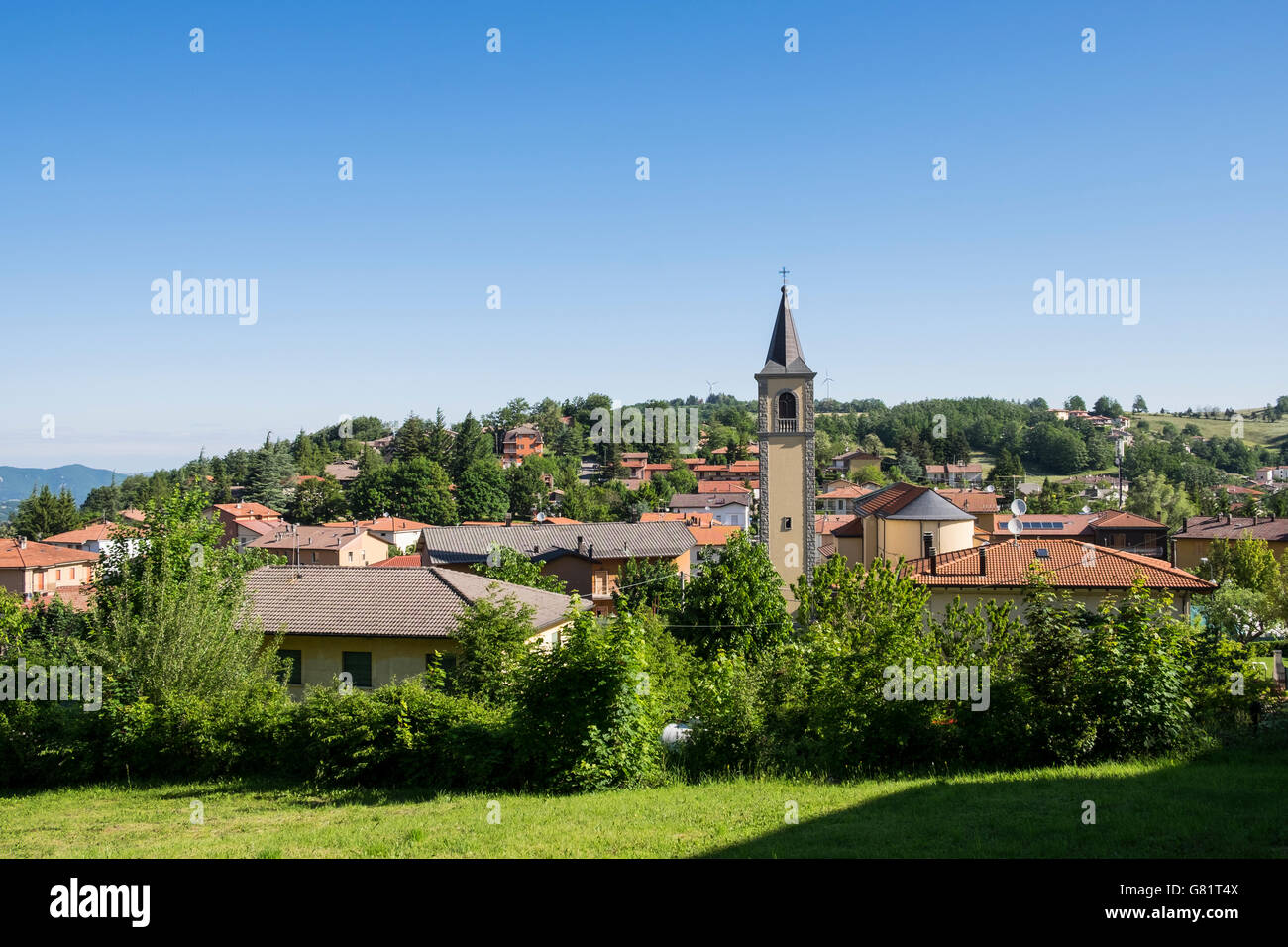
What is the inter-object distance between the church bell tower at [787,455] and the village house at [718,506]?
2397 inches

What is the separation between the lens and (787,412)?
142 ft

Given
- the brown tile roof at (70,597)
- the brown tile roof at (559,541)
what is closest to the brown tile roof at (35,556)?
the brown tile roof at (70,597)

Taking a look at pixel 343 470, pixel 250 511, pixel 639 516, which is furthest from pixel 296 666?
pixel 343 470

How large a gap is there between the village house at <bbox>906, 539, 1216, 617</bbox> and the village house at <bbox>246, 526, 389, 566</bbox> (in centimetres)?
4995

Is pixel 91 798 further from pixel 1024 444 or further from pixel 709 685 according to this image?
pixel 1024 444

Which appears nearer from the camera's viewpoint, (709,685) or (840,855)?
(840,855)

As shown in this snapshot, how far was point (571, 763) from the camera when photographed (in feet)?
42.3

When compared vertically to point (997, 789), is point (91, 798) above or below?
below

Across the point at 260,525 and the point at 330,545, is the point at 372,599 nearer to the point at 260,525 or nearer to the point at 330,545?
the point at 330,545

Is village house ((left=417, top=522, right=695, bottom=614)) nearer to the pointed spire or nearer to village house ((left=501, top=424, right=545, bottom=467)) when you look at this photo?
the pointed spire

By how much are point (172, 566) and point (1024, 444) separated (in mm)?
171106

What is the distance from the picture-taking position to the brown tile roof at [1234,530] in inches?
2217

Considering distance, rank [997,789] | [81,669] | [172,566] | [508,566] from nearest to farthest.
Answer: [997,789]
[81,669]
[172,566]
[508,566]
